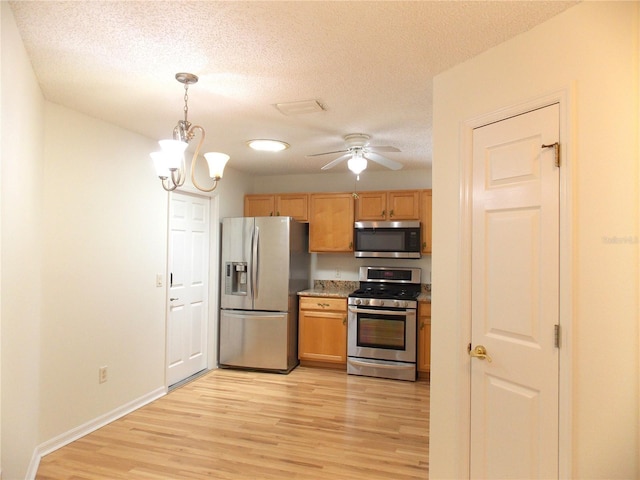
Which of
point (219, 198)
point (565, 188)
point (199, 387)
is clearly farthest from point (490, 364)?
point (219, 198)

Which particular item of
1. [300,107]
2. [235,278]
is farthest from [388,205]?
[300,107]

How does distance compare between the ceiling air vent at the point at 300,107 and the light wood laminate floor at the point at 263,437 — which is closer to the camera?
the light wood laminate floor at the point at 263,437

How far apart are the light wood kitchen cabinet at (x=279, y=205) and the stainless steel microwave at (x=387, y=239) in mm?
728

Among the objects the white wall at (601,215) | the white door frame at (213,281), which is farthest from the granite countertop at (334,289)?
the white wall at (601,215)

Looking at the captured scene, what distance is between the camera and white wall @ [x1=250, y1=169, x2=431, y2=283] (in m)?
5.08

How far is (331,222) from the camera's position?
5043 millimetres

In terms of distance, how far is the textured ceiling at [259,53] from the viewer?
1682mm

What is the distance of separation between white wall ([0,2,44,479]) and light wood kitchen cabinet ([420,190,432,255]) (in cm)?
365

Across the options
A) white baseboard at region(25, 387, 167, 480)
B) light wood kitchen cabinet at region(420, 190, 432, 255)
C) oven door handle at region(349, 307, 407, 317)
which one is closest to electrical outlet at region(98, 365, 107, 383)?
white baseboard at region(25, 387, 167, 480)

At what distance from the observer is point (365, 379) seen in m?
4.46

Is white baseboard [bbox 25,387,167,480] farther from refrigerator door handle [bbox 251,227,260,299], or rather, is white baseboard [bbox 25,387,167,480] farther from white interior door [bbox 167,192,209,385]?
refrigerator door handle [bbox 251,227,260,299]

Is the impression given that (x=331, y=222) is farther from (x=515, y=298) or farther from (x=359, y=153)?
(x=515, y=298)

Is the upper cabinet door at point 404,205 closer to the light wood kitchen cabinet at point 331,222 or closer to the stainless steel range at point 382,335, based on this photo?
the light wood kitchen cabinet at point 331,222

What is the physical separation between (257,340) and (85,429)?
1960 mm
